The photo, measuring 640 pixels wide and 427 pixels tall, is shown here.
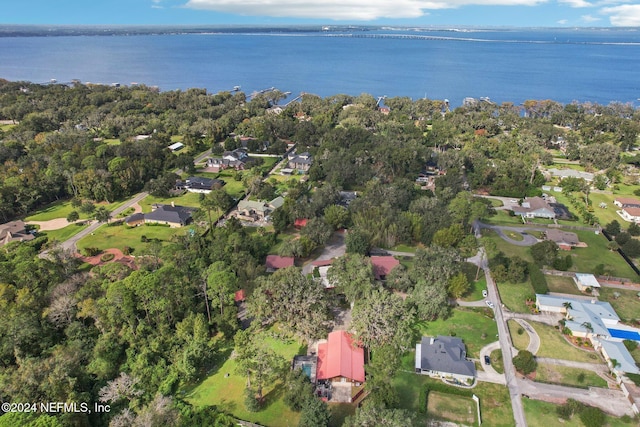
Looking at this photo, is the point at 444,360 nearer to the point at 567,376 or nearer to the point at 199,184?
the point at 567,376

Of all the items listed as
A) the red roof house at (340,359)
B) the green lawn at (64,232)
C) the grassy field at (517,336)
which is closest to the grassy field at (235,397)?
the red roof house at (340,359)

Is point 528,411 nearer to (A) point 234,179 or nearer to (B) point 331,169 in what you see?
(B) point 331,169

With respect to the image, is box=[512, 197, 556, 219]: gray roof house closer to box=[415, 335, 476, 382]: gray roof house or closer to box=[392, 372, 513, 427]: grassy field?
Answer: box=[415, 335, 476, 382]: gray roof house

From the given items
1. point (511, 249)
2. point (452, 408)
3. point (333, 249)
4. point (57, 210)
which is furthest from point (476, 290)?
point (57, 210)

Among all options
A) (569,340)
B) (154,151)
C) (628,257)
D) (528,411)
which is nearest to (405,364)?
(528,411)

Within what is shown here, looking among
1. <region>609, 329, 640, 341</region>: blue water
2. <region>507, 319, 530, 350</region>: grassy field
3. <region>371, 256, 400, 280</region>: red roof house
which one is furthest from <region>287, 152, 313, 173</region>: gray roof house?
<region>609, 329, 640, 341</region>: blue water
